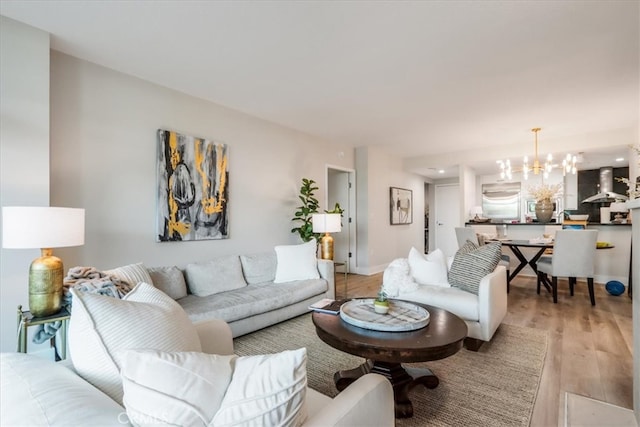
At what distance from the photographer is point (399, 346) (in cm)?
157

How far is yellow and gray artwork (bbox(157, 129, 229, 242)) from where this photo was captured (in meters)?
A: 3.23

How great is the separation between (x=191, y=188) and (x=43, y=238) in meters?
1.71

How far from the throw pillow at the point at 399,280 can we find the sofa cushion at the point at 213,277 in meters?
1.54

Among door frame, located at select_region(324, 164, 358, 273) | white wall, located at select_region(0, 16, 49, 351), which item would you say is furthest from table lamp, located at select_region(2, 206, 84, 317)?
door frame, located at select_region(324, 164, 358, 273)

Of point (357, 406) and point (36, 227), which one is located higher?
point (36, 227)

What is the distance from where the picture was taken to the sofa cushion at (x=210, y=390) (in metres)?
0.68

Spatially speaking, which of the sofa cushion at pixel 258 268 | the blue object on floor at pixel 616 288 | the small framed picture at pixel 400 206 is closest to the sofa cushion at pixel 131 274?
the sofa cushion at pixel 258 268

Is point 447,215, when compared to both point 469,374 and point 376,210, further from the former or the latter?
point 469,374

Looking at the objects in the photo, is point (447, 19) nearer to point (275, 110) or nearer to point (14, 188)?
point (275, 110)

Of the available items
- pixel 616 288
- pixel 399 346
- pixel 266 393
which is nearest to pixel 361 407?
pixel 266 393

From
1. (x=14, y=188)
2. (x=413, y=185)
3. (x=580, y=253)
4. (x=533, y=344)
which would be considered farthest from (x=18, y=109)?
(x=413, y=185)

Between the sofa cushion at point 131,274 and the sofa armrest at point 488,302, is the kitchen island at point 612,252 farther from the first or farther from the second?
the sofa cushion at point 131,274

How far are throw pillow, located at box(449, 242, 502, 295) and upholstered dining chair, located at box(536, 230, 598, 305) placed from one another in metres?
1.77

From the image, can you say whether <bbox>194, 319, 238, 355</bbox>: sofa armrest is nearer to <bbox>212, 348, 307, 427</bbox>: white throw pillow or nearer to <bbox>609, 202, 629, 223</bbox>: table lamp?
<bbox>212, 348, 307, 427</bbox>: white throw pillow
